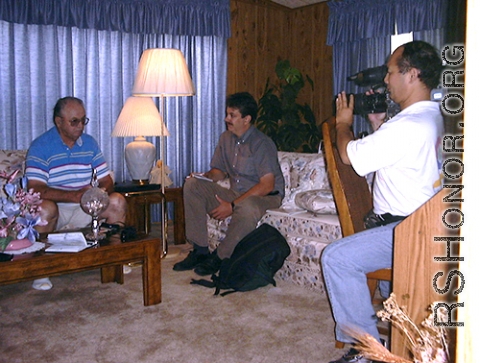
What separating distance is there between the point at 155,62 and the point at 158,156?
1.69m

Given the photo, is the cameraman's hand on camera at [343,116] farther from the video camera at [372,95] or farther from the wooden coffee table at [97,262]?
the wooden coffee table at [97,262]

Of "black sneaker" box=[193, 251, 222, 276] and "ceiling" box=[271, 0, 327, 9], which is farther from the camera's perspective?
"ceiling" box=[271, 0, 327, 9]

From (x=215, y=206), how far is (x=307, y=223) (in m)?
0.72

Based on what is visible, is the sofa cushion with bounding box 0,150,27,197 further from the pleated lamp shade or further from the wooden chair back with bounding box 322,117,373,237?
the wooden chair back with bounding box 322,117,373,237

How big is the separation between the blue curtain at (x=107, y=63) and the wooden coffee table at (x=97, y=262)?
202 cm

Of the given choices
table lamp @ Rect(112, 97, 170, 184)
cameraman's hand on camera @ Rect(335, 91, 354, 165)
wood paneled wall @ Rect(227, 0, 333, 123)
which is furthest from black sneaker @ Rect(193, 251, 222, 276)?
wood paneled wall @ Rect(227, 0, 333, 123)

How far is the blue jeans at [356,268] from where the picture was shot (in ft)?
5.84

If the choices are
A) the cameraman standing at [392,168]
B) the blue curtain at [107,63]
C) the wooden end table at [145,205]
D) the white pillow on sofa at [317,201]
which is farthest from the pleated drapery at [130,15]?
the cameraman standing at [392,168]

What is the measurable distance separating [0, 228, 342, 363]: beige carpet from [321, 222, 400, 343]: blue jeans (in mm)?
330

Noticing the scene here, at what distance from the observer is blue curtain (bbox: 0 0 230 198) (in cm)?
404

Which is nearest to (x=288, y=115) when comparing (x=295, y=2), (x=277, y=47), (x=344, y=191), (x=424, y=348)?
(x=277, y=47)

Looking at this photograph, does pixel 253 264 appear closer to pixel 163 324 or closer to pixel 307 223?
pixel 307 223

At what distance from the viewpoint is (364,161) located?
1757mm

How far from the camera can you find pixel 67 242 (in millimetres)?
2451
